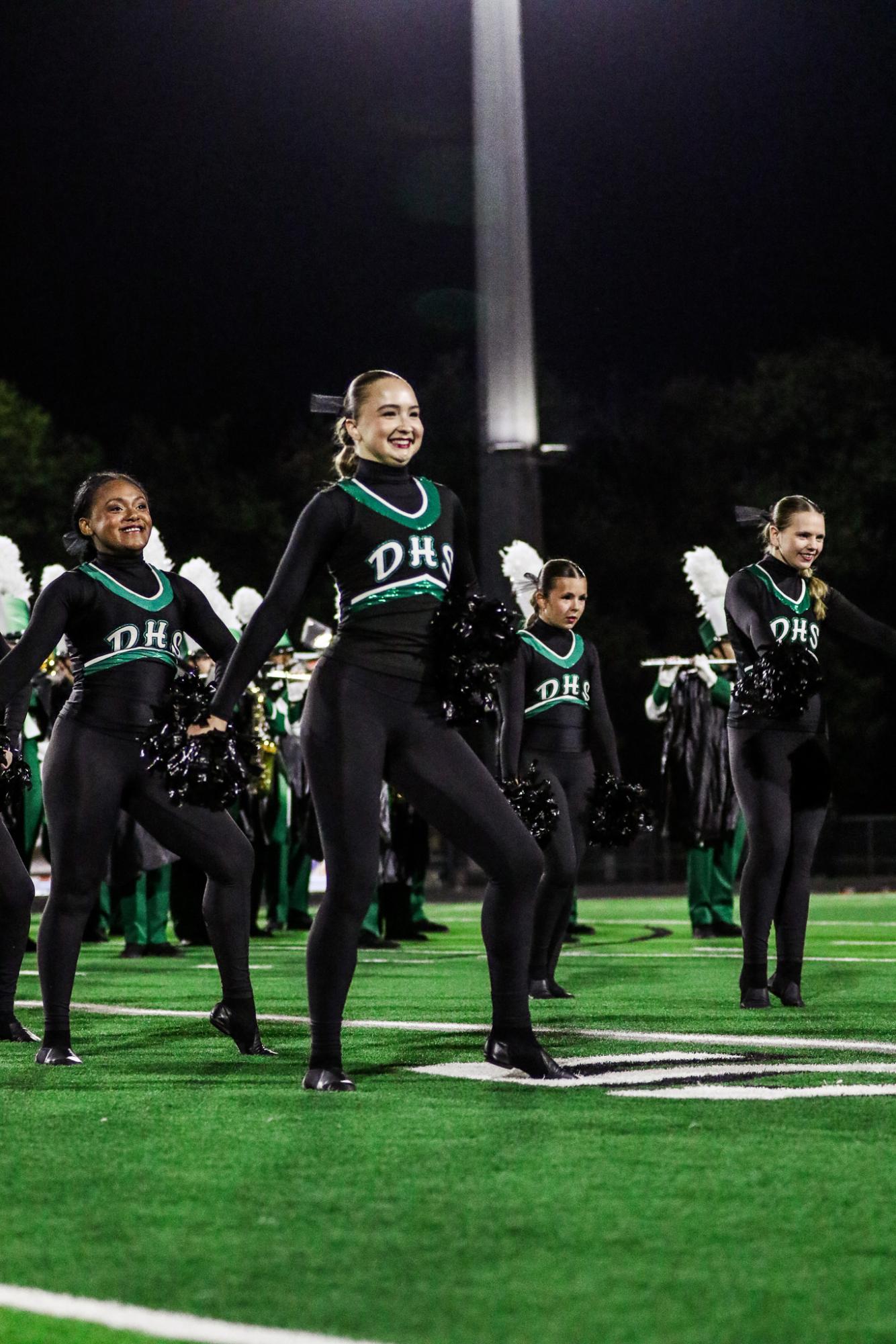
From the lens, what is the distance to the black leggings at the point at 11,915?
8164 mm

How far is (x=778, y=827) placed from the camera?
871 cm

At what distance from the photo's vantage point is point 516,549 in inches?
523

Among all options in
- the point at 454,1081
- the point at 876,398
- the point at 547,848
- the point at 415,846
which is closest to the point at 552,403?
the point at 876,398

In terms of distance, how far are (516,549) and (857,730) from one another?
27.8m

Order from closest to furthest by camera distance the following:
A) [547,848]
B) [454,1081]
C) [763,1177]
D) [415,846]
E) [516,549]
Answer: [763,1177]
[454,1081]
[547,848]
[516,549]
[415,846]

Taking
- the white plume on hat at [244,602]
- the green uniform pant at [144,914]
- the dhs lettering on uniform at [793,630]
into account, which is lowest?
the green uniform pant at [144,914]

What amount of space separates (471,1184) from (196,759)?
7.33 feet

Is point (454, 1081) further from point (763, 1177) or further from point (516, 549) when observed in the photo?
point (516, 549)

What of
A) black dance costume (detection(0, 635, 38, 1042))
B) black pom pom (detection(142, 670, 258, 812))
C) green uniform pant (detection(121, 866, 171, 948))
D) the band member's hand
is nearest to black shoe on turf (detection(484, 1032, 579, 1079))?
black pom pom (detection(142, 670, 258, 812))

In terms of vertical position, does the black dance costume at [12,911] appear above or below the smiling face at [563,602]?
below

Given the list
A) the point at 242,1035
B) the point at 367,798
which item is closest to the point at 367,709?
the point at 367,798

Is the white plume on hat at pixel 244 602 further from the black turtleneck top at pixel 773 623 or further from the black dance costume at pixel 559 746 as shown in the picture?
the black turtleneck top at pixel 773 623

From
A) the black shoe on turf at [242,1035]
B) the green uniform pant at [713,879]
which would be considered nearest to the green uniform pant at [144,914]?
the green uniform pant at [713,879]

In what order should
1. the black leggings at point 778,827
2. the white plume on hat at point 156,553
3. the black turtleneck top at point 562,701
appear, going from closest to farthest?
the black leggings at point 778,827, the black turtleneck top at point 562,701, the white plume on hat at point 156,553
